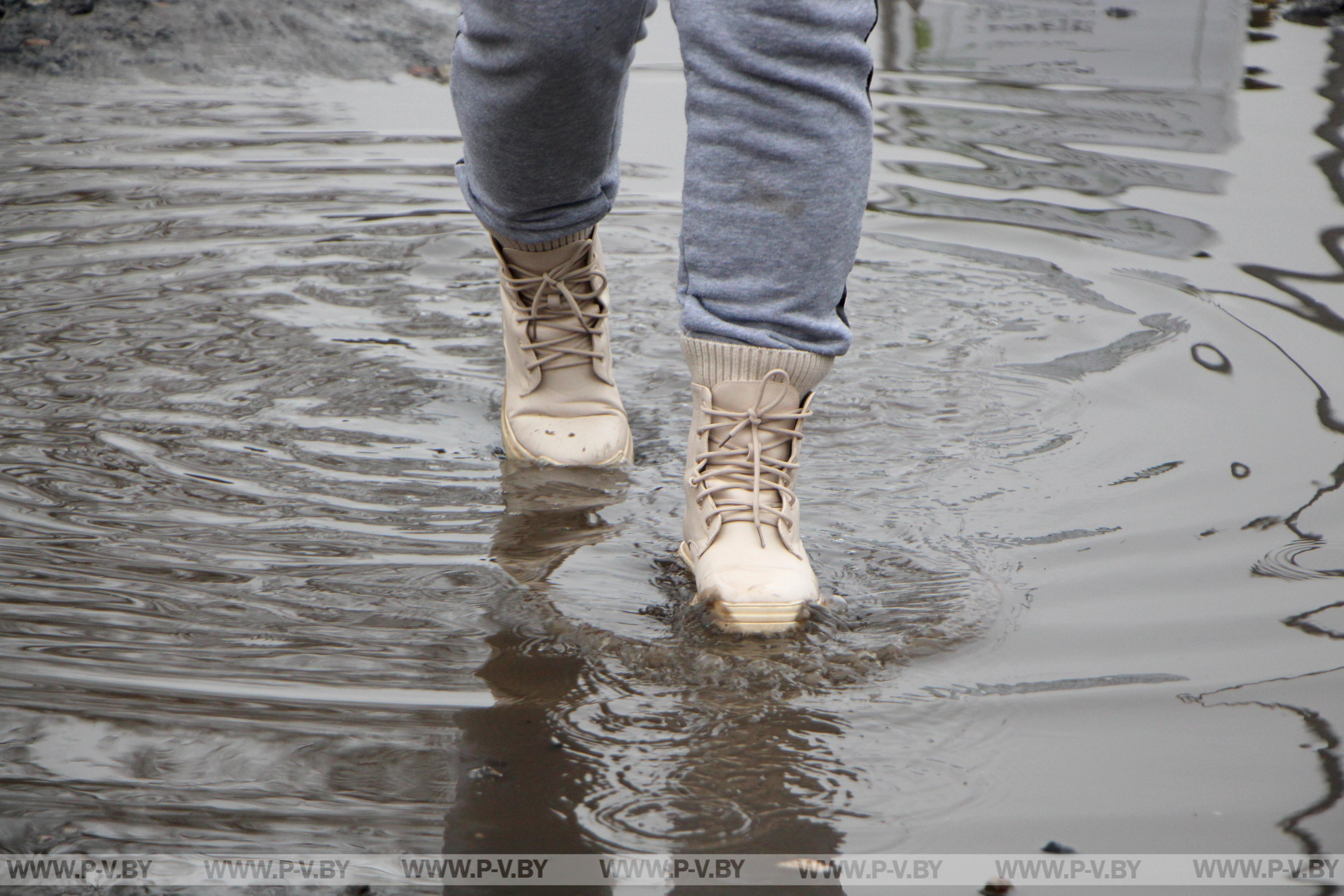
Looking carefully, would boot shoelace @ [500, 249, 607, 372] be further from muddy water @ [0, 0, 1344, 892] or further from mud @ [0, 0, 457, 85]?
mud @ [0, 0, 457, 85]

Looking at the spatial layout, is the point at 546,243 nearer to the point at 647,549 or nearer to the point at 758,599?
the point at 647,549

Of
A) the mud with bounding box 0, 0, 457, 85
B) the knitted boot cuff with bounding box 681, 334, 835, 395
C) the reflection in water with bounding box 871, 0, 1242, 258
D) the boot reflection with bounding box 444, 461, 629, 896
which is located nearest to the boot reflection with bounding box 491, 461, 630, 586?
the boot reflection with bounding box 444, 461, 629, 896

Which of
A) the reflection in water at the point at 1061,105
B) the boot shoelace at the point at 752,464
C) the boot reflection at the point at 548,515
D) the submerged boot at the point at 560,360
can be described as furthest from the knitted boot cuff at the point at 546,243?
the reflection in water at the point at 1061,105

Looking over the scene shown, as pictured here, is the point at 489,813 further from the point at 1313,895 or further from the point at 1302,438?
the point at 1302,438

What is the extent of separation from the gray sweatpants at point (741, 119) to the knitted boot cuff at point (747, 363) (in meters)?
0.01

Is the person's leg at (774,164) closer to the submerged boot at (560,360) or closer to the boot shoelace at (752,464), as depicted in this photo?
the boot shoelace at (752,464)

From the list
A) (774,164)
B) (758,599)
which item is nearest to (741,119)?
(774,164)

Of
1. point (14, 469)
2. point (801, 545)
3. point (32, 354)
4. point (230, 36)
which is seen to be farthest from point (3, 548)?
point (230, 36)

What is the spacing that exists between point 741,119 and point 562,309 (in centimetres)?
56

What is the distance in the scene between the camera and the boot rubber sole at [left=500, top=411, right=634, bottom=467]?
1613 millimetres

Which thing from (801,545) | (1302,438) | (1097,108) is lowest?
(1097,108)

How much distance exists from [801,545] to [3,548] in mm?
869

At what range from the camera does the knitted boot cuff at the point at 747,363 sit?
4.11ft

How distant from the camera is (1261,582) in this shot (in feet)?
4.25
